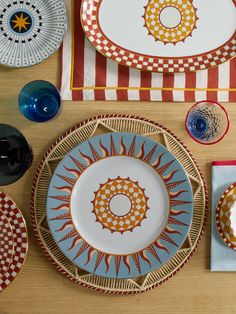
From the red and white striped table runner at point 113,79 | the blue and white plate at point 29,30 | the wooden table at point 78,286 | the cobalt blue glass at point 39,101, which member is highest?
the blue and white plate at point 29,30

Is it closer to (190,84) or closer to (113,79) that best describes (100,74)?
(113,79)

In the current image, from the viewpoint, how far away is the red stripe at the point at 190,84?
1.25 m

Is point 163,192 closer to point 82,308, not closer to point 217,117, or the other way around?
point 217,117

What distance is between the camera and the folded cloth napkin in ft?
4.09

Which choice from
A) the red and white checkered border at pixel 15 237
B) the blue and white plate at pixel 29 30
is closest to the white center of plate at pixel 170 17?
the blue and white plate at pixel 29 30

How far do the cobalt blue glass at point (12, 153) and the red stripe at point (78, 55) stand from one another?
7.2 inches

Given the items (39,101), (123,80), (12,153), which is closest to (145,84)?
(123,80)

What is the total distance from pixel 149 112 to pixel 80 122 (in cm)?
19

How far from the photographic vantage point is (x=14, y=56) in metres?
1.23

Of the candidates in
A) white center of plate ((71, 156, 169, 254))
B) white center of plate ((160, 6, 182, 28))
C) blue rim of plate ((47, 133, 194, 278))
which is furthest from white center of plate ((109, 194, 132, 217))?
white center of plate ((160, 6, 182, 28))

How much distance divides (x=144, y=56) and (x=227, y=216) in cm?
46

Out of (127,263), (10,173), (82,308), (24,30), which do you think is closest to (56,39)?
(24,30)

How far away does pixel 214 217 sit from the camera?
1247mm

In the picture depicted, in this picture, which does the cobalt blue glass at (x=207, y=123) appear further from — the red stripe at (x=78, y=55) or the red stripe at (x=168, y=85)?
the red stripe at (x=78, y=55)
